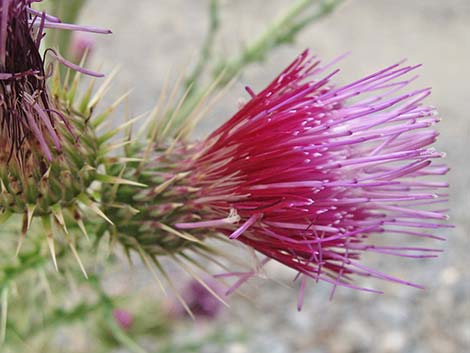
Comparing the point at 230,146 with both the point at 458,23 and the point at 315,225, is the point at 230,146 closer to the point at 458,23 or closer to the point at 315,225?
the point at 315,225

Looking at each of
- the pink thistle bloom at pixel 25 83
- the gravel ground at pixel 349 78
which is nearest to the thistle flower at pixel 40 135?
the pink thistle bloom at pixel 25 83

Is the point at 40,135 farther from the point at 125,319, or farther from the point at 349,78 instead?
the point at 349,78

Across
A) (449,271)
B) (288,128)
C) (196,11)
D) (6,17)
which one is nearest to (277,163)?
(288,128)

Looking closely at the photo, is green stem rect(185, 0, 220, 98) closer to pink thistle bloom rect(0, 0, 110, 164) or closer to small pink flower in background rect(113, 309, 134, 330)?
pink thistle bloom rect(0, 0, 110, 164)

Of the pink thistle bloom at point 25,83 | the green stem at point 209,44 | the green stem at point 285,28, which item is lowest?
the green stem at point 285,28

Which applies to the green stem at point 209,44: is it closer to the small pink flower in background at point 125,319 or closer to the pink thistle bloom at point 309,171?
the pink thistle bloom at point 309,171

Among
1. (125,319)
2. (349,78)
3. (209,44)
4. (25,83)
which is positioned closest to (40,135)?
(25,83)

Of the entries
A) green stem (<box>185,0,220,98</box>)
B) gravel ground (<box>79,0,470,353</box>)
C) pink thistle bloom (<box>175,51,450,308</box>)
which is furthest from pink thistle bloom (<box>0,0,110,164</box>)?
gravel ground (<box>79,0,470,353</box>)
